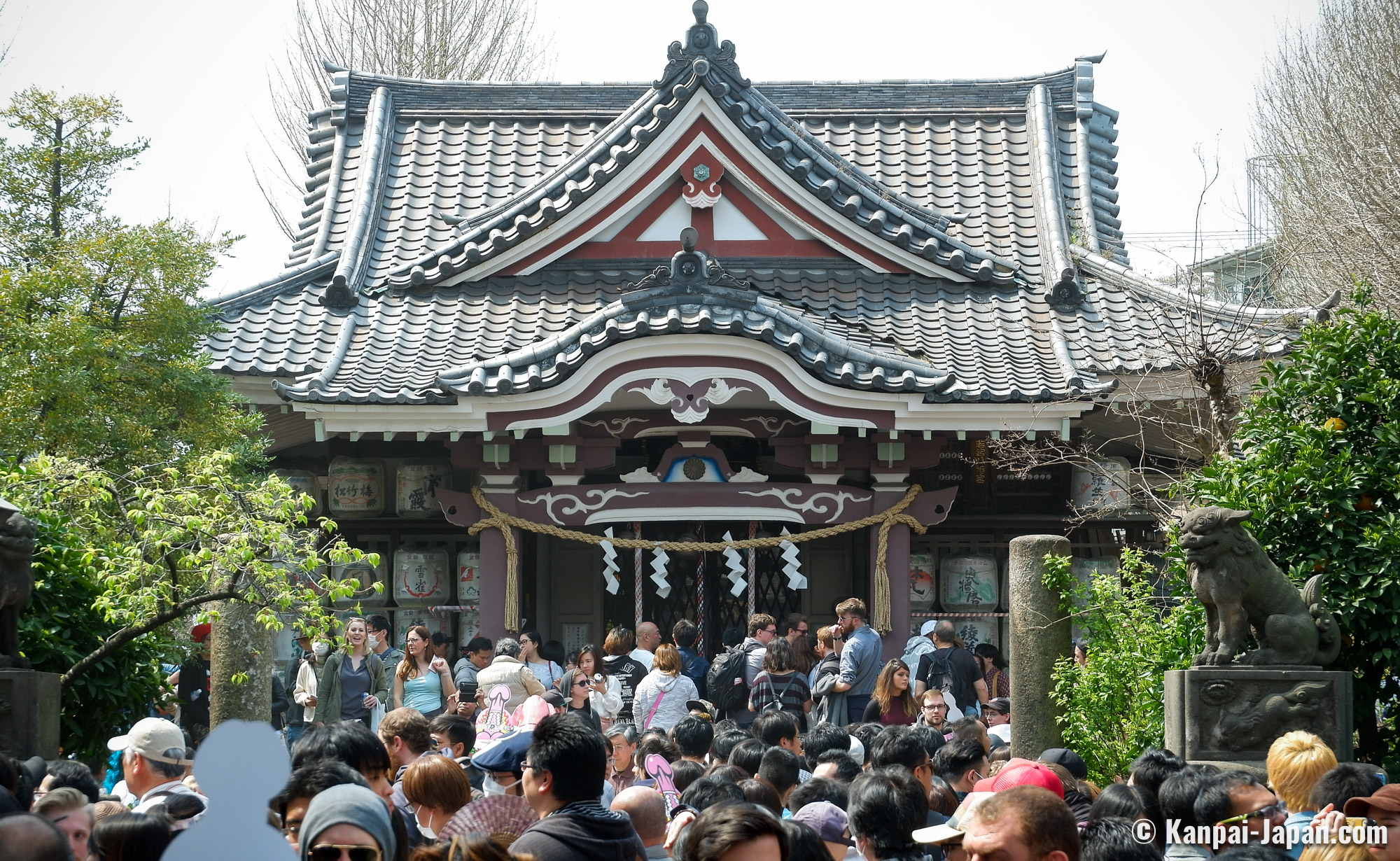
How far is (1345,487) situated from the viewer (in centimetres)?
829

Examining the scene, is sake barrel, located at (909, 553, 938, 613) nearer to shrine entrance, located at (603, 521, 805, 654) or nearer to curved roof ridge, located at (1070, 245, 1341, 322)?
shrine entrance, located at (603, 521, 805, 654)

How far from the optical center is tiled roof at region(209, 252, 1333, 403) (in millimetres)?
12992

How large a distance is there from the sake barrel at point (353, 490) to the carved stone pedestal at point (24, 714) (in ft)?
Answer: 23.1

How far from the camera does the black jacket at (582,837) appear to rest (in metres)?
4.28

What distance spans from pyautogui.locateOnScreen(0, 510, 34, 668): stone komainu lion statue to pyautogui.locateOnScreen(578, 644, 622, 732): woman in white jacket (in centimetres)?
398

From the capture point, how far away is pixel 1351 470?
8.31 metres

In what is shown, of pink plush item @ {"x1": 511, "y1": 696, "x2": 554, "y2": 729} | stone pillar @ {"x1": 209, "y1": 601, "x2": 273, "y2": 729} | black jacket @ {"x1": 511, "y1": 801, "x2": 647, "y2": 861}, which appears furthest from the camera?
stone pillar @ {"x1": 209, "y1": 601, "x2": 273, "y2": 729}

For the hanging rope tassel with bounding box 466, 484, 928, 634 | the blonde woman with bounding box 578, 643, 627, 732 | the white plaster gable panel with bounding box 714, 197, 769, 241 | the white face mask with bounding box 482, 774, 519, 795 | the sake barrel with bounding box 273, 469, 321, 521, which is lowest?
the blonde woman with bounding box 578, 643, 627, 732

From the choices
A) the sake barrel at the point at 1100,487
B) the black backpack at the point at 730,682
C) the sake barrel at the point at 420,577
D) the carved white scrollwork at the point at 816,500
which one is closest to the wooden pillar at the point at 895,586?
the carved white scrollwork at the point at 816,500

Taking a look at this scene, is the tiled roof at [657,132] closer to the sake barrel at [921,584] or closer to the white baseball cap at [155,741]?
the sake barrel at [921,584]

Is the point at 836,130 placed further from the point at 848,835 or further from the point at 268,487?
the point at 848,835

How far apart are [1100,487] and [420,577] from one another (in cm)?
690

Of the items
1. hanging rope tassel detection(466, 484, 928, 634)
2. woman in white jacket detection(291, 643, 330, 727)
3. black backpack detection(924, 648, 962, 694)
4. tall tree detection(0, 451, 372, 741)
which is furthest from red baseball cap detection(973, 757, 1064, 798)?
hanging rope tassel detection(466, 484, 928, 634)

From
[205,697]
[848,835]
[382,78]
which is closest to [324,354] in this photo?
[205,697]
